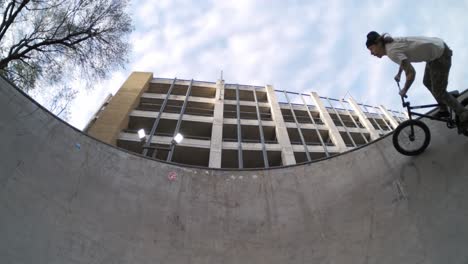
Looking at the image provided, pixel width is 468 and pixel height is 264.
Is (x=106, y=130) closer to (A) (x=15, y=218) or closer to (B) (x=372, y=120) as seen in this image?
(A) (x=15, y=218)

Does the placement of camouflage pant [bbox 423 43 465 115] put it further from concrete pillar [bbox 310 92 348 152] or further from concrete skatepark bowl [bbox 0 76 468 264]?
concrete pillar [bbox 310 92 348 152]

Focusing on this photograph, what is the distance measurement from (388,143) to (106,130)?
16792mm

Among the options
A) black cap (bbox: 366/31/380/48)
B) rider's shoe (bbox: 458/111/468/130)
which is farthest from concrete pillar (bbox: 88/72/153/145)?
rider's shoe (bbox: 458/111/468/130)

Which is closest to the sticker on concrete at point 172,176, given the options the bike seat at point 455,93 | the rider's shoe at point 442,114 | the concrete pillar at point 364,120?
the rider's shoe at point 442,114

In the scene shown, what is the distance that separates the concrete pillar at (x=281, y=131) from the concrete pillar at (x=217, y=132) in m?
4.39

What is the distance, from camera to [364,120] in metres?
26.4

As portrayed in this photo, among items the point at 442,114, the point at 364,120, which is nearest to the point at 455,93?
the point at 442,114

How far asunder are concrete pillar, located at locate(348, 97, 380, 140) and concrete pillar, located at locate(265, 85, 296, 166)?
845 cm

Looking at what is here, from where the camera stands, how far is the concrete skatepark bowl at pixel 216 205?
443cm

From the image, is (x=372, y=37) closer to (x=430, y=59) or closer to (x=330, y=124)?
(x=430, y=59)

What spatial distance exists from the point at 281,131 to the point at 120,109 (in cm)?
1228

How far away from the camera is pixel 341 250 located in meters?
5.00

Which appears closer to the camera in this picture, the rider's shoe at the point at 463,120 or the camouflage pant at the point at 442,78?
the rider's shoe at the point at 463,120

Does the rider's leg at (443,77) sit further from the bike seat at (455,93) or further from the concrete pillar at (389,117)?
the concrete pillar at (389,117)
